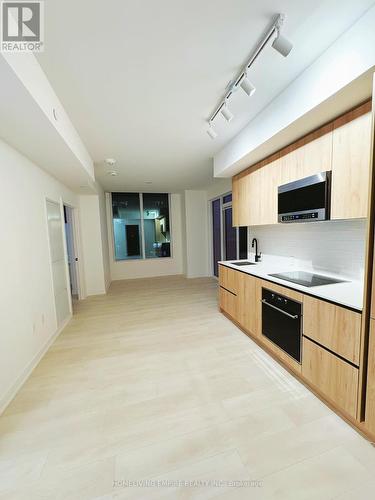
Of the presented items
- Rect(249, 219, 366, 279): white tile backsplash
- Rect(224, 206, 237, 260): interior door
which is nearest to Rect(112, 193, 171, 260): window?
Rect(224, 206, 237, 260): interior door

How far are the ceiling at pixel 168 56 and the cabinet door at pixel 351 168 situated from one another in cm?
62

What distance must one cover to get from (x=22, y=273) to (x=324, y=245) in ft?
11.1

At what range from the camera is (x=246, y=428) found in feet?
5.34

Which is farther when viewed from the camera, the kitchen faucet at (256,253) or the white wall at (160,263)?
the white wall at (160,263)

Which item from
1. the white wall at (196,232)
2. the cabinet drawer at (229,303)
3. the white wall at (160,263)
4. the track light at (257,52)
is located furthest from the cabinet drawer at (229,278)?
the white wall at (160,263)

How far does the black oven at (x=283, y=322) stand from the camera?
81.7 inches

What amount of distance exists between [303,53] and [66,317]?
4504mm

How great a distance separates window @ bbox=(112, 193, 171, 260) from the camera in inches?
278

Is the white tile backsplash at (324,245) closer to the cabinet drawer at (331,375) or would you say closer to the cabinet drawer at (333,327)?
the cabinet drawer at (333,327)

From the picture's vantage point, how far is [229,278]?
3.47 m

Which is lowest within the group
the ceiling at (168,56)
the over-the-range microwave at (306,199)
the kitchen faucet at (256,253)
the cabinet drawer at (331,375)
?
the cabinet drawer at (331,375)

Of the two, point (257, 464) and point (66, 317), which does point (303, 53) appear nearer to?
point (257, 464)

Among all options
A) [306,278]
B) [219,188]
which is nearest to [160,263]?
[219,188]

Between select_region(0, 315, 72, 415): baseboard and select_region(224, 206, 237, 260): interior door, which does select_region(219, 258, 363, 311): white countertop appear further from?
select_region(0, 315, 72, 415): baseboard
